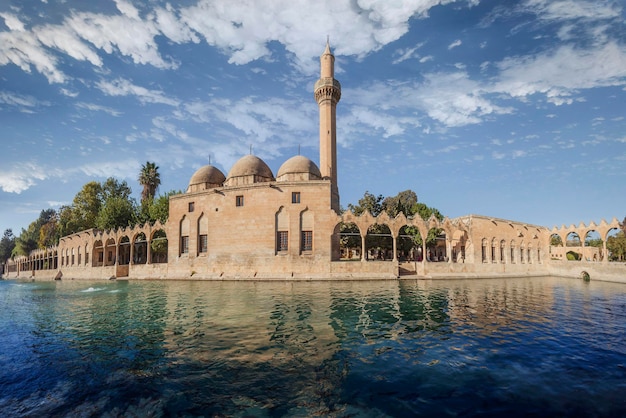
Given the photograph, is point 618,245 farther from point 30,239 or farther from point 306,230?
point 30,239

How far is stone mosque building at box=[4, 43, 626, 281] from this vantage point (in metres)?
28.3

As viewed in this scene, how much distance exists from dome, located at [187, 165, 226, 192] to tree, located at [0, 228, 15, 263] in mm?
79283

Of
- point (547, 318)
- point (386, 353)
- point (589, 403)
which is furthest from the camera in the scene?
point (547, 318)

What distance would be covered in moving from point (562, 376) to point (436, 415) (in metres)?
3.26

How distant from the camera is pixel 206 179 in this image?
36.7m

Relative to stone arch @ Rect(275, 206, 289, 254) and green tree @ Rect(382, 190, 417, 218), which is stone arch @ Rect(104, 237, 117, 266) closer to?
stone arch @ Rect(275, 206, 289, 254)

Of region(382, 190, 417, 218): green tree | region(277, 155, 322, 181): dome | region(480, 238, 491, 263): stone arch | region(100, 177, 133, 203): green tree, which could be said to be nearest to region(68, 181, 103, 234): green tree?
region(100, 177, 133, 203): green tree

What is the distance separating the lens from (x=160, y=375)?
6.21m

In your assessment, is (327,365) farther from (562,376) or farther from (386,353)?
(562,376)

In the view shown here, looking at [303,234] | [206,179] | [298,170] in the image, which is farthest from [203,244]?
[298,170]

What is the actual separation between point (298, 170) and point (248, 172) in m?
5.69

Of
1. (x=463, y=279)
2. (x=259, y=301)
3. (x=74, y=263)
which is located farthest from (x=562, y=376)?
(x=74, y=263)

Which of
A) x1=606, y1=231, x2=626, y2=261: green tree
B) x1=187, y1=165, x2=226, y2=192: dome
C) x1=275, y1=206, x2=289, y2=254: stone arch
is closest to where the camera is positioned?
x1=275, y1=206, x2=289, y2=254: stone arch

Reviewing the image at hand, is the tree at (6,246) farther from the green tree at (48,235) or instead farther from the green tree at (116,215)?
the green tree at (116,215)
